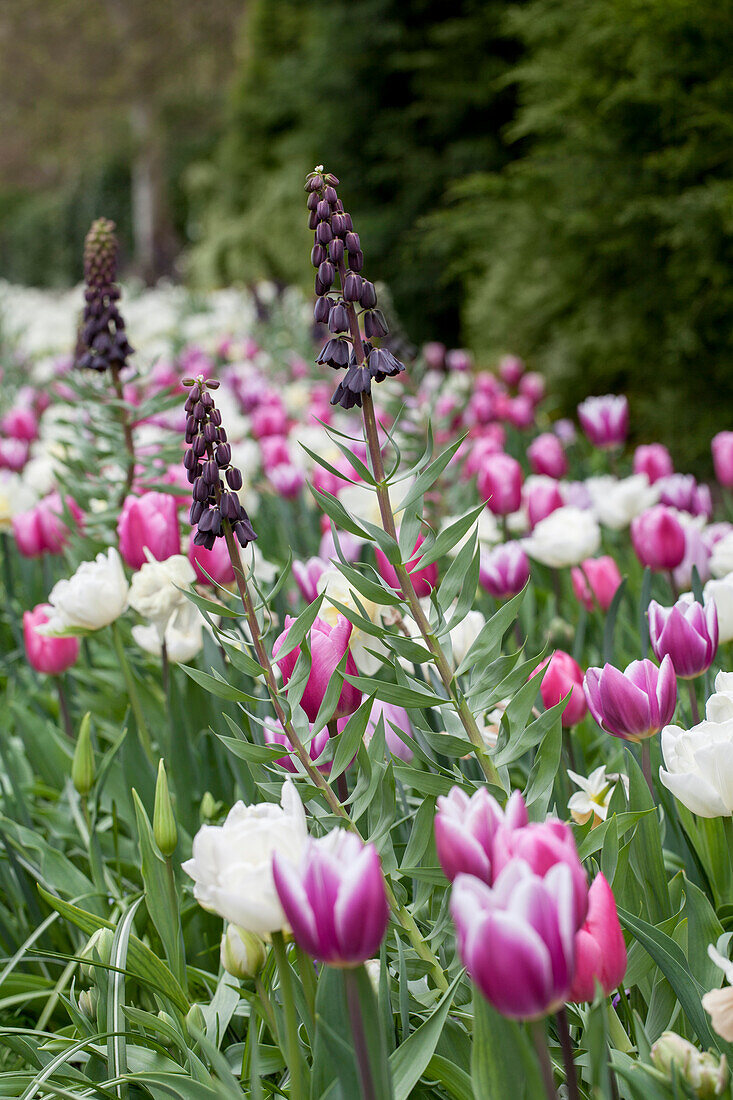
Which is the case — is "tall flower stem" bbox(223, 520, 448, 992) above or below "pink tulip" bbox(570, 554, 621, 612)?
below

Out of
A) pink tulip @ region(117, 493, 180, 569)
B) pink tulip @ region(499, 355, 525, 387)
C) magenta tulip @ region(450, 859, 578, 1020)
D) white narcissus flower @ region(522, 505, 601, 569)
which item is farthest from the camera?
pink tulip @ region(499, 355, 525, 387)

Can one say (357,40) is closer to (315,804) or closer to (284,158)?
(284,158)

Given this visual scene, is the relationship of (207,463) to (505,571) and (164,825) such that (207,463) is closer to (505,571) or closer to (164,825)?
(164,825)

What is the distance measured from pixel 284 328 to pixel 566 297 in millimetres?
2080

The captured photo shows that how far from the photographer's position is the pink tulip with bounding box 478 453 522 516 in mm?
2465

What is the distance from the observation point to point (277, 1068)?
1.08 m

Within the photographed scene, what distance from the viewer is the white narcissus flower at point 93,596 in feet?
5.14

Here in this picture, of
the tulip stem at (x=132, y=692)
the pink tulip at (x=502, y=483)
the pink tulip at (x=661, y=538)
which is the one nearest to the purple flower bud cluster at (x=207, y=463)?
the tulip stem at (x=132, y=692)

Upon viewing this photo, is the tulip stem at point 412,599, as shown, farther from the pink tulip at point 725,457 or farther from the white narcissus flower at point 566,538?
the pink tulip at point 725,457

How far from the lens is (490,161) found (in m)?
8.16

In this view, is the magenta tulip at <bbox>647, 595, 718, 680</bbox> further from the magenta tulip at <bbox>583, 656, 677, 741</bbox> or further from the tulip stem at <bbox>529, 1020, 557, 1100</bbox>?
the tulip stem at <bbox>529, 1020, 557, 1100</bbox>

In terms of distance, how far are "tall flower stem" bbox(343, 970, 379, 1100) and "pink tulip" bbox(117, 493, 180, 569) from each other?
116 centimetres

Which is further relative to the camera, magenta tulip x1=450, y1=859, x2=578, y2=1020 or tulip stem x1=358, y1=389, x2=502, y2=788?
tulip stem x1=358, y1=389, x2=502, y2=788

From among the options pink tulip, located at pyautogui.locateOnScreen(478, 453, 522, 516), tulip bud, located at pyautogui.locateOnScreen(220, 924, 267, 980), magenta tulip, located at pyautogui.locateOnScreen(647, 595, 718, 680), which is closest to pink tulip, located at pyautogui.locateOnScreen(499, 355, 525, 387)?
pink tulip, located at pyautogui.locateOnScreen(478, 453, 522, 516)
